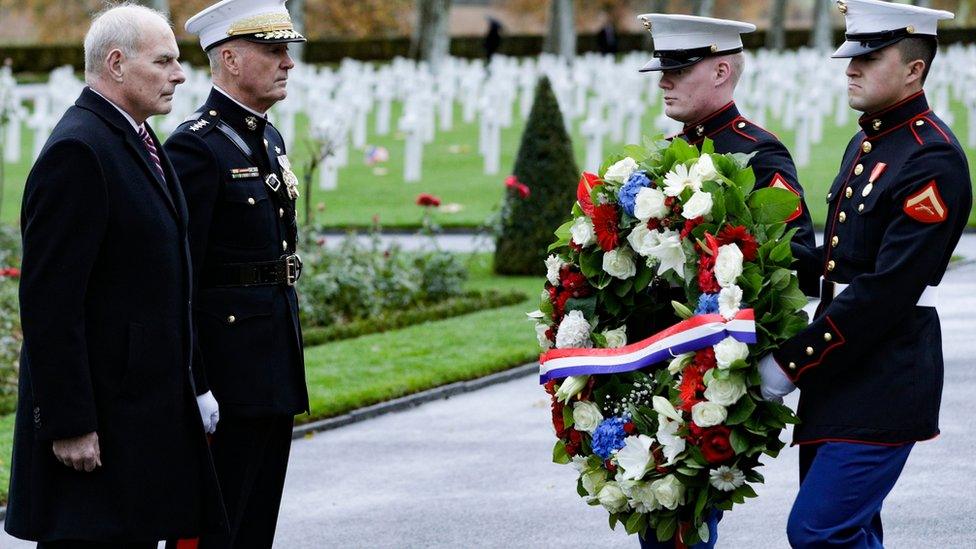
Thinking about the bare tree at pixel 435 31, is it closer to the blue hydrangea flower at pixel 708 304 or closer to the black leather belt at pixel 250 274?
the black leather belt at pixel 250 274

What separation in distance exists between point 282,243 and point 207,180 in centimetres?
32

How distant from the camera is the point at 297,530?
6.29m

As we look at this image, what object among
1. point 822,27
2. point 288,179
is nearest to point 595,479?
point 288,179

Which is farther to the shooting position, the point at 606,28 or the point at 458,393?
the point at 606,28

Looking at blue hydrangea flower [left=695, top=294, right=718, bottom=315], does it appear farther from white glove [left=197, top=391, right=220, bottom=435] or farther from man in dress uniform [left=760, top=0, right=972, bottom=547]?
A: white glove [left=197, top=391, right=220, bottom=435]

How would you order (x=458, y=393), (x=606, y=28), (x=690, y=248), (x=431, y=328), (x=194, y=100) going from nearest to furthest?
(x=690, y=248) → (x=458, y=393) → (x=431, y=328) → (x=194, y=100) → (x=606, y=28)

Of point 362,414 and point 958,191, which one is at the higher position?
point 958,191

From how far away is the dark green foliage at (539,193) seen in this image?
1357 centimetres

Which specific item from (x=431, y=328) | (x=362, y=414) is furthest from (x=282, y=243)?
(x=431, y=328)

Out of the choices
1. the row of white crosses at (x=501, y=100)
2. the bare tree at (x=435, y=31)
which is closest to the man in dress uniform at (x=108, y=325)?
the row of white crosses at (x=501, y=100)

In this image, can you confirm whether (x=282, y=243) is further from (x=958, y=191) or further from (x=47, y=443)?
(x=958, y=191)

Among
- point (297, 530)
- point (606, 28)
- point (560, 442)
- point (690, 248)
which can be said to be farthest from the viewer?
point (606, 28)

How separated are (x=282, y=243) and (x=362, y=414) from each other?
3790 mm

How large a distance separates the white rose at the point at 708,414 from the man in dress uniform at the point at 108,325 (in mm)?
1349
